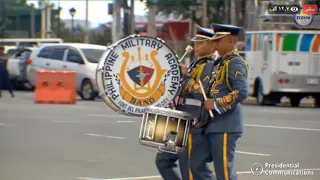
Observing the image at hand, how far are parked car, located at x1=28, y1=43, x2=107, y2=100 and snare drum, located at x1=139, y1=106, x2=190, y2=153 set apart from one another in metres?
17.7

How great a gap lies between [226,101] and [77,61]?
1927 cm

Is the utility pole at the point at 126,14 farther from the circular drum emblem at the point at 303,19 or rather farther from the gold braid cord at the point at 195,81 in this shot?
the gold braid cord at the point at 195,81

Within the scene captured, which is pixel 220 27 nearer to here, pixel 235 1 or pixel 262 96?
pixel 262 96

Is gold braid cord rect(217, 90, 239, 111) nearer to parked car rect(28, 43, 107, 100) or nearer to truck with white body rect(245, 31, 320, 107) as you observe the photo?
truck with white body rect(245, 31, 320, 107)

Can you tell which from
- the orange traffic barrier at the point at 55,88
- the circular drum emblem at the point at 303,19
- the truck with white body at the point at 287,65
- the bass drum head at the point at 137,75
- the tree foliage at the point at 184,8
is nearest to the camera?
the bass drum head at the point at 137,75

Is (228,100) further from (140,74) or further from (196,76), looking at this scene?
(140,74)

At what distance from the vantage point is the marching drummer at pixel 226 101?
685cm

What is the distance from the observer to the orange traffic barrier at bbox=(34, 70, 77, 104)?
23.1 m

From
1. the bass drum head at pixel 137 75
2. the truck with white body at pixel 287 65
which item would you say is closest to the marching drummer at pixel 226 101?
the bass drum head at pixel 137 75

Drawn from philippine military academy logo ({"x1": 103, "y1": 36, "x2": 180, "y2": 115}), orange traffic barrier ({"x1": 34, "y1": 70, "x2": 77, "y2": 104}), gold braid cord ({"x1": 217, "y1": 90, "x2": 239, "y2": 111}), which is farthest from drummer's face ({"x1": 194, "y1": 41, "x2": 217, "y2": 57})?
orange traffic barrier ({"x1": 34, "y1": 70, "x2": 77, "y2": 104})

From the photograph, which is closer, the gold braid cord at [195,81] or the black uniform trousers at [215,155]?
the black uniform trousers at [215,155]

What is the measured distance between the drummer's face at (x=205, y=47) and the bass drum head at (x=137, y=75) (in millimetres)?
226

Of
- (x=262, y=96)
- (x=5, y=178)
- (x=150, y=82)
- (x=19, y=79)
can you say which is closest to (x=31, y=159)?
(x=5, y=178)

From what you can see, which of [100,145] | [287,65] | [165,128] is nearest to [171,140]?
[165,128]
